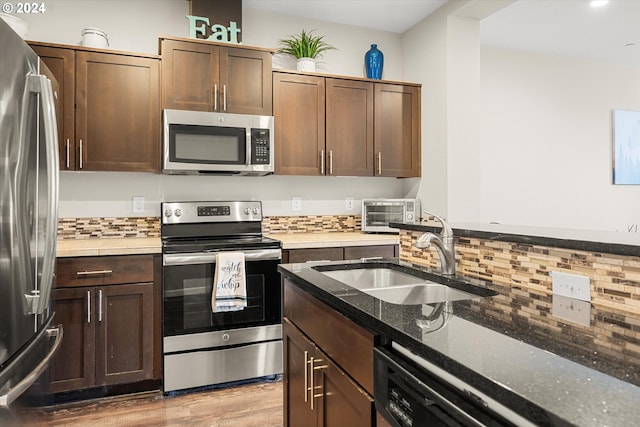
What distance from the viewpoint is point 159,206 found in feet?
10.1

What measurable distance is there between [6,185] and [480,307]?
4.71 ft

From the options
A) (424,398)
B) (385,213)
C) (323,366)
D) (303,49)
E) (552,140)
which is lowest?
(323,366)

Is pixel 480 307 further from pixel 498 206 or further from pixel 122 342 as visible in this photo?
pixel 498 206

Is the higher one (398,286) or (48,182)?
(48,182)

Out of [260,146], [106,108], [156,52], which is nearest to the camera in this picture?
[106,108]

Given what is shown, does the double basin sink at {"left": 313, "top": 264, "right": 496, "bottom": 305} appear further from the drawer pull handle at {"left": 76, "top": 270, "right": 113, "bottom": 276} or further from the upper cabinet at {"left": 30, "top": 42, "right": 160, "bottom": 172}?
the upper cabinet at {"left": 30, "top": 42, "right": 160, "bottom": 172}

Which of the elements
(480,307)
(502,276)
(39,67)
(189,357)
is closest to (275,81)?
(39,67)

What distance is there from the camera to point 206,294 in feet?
8.46

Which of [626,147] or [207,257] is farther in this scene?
[626,147]

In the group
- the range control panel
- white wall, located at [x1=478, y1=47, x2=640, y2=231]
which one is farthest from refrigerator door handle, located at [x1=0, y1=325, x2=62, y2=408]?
white wall, located at [x1=478, y1=47, x2=640, y2=231]

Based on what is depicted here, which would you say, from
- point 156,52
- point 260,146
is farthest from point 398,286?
point 156,52

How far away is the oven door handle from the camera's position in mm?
2500

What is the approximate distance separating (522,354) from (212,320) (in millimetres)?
2166

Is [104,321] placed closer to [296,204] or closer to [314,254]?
[314,254]
